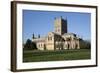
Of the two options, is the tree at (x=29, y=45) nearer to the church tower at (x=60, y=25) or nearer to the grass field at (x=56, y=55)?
the grass field at (x=56, y=55)

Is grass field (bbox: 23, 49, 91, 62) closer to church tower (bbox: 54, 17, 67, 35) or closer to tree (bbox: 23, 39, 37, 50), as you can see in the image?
tree (bbox: 23, 39, 37, 50)

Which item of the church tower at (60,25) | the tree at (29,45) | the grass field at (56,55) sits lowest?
the grass field at (56,55)

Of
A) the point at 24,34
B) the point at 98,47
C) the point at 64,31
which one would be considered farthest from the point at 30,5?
the point at 98,47

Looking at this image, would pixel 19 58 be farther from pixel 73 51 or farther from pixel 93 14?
pixel 93 14

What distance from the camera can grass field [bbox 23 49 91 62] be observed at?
1.86 metres

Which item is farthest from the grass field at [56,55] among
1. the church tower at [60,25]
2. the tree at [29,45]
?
the church tower at [60,25]

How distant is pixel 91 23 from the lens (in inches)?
82.4

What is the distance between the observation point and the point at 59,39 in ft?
6.45

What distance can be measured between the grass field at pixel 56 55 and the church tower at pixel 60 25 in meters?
0.18

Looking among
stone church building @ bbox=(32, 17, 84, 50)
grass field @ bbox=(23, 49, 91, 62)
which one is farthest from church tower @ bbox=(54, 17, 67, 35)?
grass field @ bbox=(23, 49, 91, 62)

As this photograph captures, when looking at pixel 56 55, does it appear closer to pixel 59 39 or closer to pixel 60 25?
pixel 59 39

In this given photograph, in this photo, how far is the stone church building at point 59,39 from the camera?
1912 mm

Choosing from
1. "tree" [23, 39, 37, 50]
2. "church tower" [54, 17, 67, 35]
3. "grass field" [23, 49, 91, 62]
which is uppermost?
"church tower" [54, 17, 67, 35]

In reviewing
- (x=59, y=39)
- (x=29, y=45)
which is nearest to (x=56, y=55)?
(x=59, y=39)
